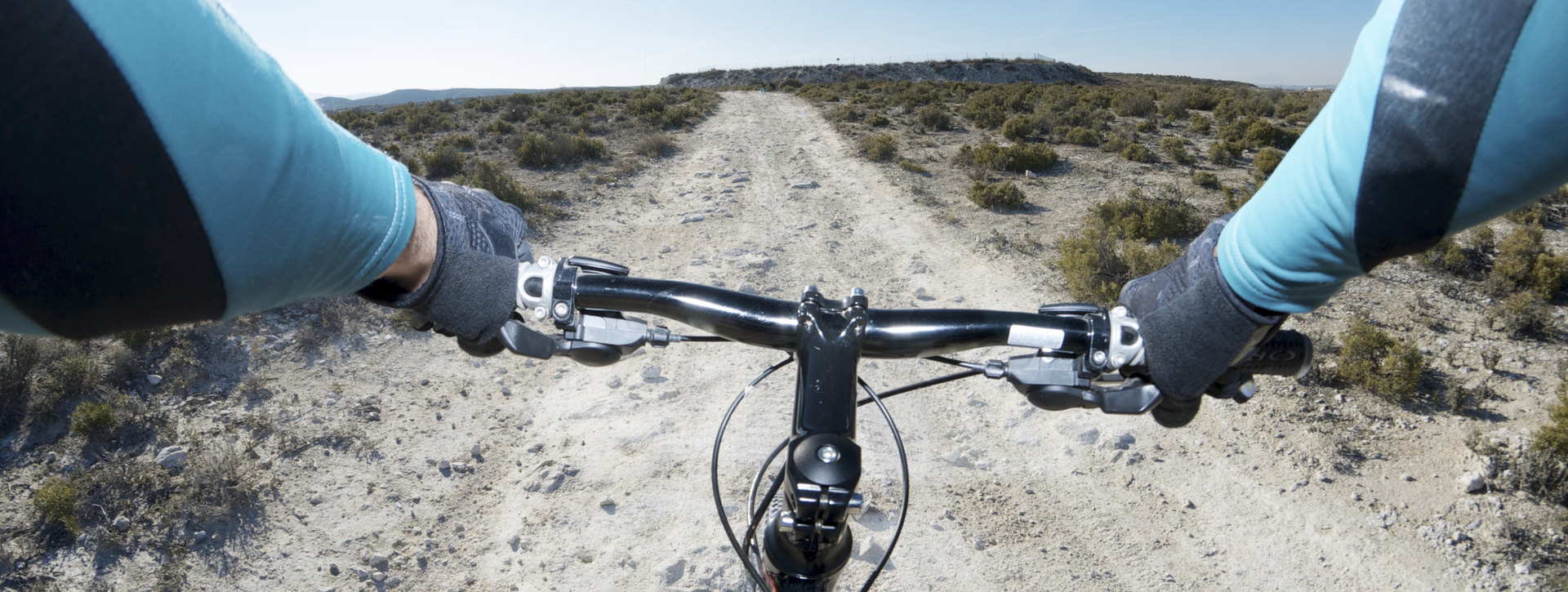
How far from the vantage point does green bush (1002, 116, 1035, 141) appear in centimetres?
1279

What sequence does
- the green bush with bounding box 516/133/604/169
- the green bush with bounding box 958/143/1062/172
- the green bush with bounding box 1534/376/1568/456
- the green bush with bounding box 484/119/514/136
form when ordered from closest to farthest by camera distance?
the green bush with bounding box 1534/376/1568/456 < the green bush with bounding box 958/143/1062/172 < the green bush with bounding box 516/133/604/169 < the green bush with bounding box 484/119/514/136

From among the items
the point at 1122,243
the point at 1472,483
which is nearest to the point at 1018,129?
the point at 1122,243

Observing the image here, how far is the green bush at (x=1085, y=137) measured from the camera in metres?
12.4

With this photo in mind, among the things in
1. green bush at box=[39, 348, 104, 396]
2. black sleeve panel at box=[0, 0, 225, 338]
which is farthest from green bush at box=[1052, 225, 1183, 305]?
green bush at box=[39, 348, 104, 396]

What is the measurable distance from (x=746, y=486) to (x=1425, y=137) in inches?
125

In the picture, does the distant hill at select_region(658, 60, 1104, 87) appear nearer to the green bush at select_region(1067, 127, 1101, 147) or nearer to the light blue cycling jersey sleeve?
the green bush at select_region(1067, 127, 1101, 147)

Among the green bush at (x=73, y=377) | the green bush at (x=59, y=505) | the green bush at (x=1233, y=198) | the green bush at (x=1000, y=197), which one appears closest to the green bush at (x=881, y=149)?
the green bush at (x=1000, y=197)

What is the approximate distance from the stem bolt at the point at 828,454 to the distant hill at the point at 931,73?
50.8m

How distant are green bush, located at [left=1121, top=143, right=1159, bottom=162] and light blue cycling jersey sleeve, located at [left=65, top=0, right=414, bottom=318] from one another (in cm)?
1244

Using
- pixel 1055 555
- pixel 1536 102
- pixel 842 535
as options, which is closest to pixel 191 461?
pixel 842 535

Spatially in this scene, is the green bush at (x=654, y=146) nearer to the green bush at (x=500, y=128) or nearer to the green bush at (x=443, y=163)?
the green bush at (x=443, y=163)

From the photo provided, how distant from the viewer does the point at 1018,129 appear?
1276 cm

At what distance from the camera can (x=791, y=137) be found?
574 inches

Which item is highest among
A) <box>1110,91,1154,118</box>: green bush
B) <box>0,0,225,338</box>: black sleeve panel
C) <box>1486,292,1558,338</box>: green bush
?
<box>1110,91,1154,118</box>: green bush
